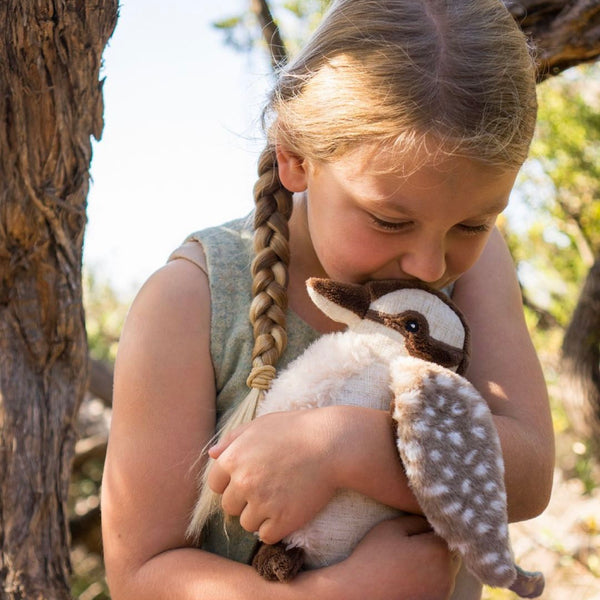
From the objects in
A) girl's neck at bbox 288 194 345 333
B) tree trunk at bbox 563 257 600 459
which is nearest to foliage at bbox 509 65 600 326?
tree trunk at bbox 563 257 600 459

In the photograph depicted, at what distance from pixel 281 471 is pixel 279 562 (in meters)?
0.15

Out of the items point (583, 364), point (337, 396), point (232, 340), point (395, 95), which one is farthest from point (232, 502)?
point (583, 364)

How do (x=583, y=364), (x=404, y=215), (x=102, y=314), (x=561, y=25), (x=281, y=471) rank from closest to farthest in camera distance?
(x=281, y=471) < (x=404, y=215) < (x=561, y=25) < (x=583, y=364) < (x=102, y=314)

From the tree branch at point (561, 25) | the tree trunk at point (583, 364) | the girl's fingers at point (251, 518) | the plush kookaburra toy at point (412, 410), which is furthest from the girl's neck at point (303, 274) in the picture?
the tree trunk at point (583, 364)

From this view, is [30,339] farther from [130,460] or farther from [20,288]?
[130,460]

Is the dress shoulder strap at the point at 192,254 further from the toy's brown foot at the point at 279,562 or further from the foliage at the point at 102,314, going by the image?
the foliage at the point at 102,314

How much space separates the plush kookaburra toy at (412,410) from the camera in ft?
3.83

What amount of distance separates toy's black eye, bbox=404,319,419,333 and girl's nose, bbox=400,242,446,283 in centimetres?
11

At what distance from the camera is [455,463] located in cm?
118

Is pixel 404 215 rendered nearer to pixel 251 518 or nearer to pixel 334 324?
pixel 334 324

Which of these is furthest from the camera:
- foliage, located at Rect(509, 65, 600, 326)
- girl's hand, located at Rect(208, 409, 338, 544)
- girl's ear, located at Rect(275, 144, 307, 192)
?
foliage, located at Rect(509, 65, 600, 326)

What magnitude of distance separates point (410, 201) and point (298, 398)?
380 mm

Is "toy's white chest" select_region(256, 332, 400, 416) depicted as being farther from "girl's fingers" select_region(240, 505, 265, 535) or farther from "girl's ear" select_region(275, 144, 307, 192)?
"girl's ear" select_region(275, 144, 307, 192)

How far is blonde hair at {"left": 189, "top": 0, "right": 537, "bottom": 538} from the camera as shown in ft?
4.57
